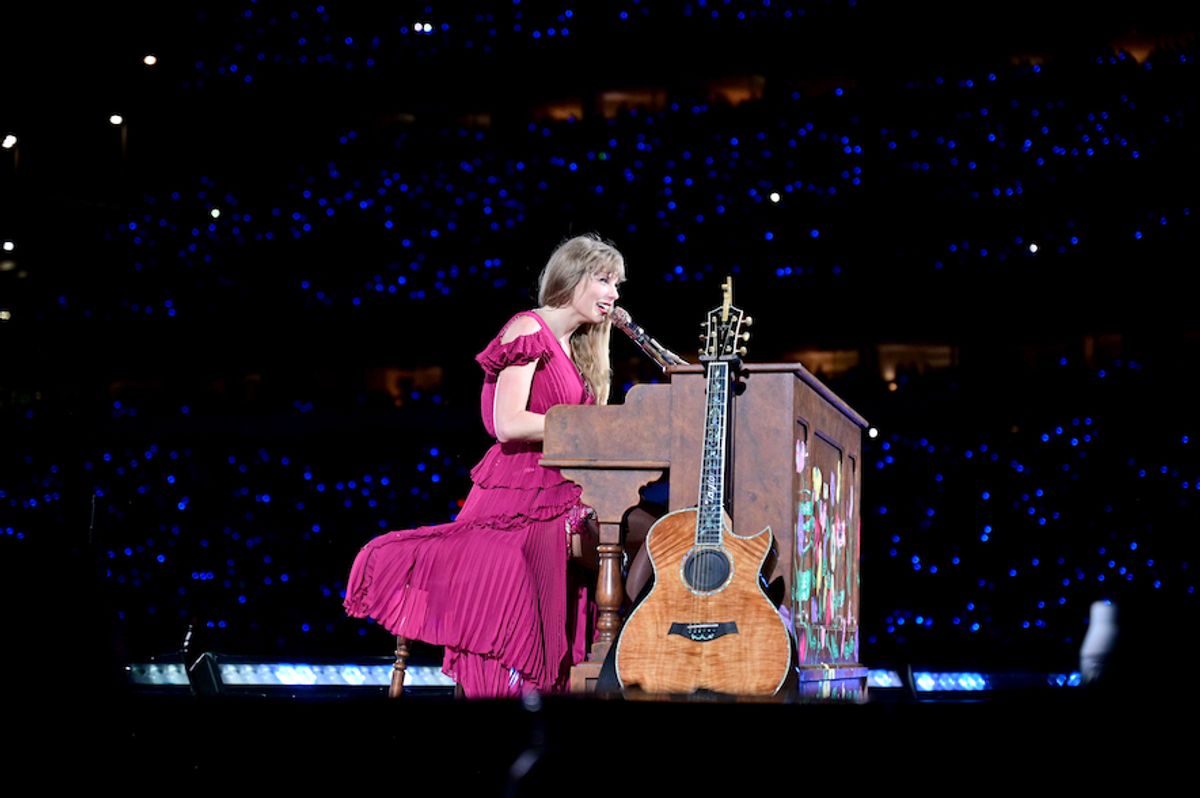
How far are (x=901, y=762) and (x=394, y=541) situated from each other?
2.29 m

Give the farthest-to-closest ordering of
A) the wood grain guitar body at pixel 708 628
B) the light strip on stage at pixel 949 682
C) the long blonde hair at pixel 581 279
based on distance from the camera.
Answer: the light strip on stage at pixel 949 682, the long blonde hair at pixel 581 279, the wood grain guitar body at pixel 708 628

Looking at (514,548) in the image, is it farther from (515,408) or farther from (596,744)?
(596,744)

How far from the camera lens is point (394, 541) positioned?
3.48m

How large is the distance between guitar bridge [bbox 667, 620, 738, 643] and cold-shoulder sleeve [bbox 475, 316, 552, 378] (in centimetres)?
105

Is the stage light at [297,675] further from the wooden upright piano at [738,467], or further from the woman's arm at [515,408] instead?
the wooden upright piano at [738,467]

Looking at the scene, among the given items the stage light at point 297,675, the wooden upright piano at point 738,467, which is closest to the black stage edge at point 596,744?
the wooden upright piano at point 738,467

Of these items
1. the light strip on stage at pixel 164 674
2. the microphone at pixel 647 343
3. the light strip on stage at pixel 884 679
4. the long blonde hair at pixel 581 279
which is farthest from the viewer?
the light strip on stage at pixel 884 679

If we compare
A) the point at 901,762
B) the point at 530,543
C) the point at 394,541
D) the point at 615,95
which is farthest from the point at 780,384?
the point at 615,95

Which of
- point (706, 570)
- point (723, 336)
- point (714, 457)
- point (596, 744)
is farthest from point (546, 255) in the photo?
point (596, 744)

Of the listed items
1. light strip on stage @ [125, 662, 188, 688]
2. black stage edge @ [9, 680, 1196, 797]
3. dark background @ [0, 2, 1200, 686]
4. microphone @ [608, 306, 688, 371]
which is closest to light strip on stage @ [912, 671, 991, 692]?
dark background @ [0, 2, 1200, 686]

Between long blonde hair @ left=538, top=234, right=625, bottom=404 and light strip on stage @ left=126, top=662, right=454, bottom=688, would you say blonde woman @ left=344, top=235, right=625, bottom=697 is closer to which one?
long blonde hair @ left=538, top=234, right=625, bottom=404

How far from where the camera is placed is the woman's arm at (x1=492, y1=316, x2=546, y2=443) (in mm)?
3377

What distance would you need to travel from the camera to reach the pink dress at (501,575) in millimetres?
3248

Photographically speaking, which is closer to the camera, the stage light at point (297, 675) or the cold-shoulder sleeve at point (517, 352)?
the cold-shoulder sleeve at point (517, 352)
